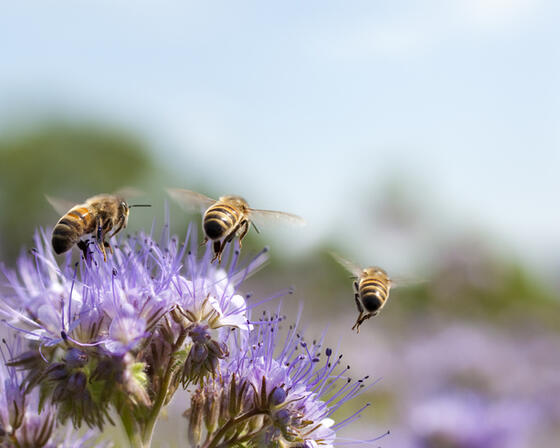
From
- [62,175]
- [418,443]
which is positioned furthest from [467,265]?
[62,175]

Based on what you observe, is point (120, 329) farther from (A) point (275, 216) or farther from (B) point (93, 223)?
(A) point (275, 216)

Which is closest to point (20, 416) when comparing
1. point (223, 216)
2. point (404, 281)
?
point (223, 216)

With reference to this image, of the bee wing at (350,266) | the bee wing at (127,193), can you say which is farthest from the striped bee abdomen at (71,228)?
the bee wing at (350,266)

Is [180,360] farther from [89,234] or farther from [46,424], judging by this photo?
[89,234]

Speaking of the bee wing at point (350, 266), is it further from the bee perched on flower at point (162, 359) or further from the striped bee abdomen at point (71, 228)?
the striped bee abdomen at point (71, 228)

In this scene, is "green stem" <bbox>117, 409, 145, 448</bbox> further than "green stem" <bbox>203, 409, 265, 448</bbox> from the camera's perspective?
No

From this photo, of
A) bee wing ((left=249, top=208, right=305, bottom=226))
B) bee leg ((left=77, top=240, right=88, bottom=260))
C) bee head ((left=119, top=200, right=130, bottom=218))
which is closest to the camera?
bee leg ((left=77, top=240, right=88, bottom=260))

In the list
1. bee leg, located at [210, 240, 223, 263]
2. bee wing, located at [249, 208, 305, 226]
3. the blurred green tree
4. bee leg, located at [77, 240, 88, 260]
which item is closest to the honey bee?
bee wing, located at [249, 208, 305, 226]

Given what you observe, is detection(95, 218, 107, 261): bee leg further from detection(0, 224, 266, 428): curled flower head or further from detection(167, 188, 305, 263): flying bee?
detection(167, 188, 305, 263): flying bee

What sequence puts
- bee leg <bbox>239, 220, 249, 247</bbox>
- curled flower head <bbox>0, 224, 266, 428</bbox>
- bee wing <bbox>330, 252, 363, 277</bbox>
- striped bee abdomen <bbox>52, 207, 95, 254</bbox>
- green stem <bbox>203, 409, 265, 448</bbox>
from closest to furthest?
curled flower head <bbox>0, 224, 266, 428</bbox> < green stem <bbox>203, 409, 265, 448</bbox> < striped bee abdomen <bbox>52, 207, 95, 254</bbox> < bee leg <bbox>239, 220, 249, 247</bbox> < bee wing <bbox>330, 252, 363, 277</bbox>
